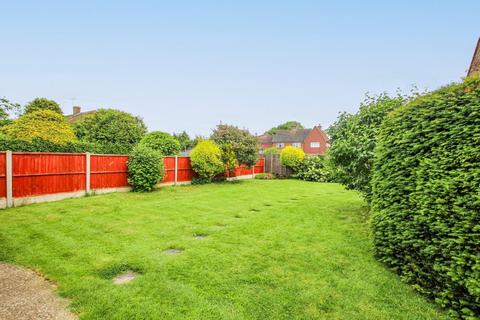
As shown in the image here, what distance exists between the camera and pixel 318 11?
9539 mm

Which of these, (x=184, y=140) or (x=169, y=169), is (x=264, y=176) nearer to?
(x=169, y=169)

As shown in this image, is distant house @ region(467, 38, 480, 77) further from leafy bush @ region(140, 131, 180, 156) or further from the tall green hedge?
leafy bush @ region(140, 131, 180, 156)

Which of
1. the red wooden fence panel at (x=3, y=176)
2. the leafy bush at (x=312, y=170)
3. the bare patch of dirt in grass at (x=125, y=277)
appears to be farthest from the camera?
the leafy bush at (x=312, y=170)

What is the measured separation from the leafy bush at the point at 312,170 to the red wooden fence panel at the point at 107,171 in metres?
12.4

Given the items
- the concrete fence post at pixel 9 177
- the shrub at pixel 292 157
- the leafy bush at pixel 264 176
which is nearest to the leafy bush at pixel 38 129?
the concrete fence post at pixel 9 177

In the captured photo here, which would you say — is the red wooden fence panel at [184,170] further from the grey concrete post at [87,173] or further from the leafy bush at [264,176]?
the leafy bush at [264,176]

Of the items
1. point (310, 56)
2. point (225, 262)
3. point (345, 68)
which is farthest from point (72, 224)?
point (345, 68)

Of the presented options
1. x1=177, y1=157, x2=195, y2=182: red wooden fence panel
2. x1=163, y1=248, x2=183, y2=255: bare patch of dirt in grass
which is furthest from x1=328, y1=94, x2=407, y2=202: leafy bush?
x1=177, y1=157, x2=195, y2=182: red wooden fence panel

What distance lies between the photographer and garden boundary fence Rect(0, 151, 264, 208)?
7.37 metres

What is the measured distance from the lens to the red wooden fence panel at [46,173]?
301 inches

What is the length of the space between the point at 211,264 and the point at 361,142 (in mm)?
4352

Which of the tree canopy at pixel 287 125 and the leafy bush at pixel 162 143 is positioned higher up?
the tree canopy at pixel 287 125

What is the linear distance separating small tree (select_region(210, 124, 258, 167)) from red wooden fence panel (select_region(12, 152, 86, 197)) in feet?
25.1

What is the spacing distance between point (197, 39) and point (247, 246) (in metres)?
10.3
